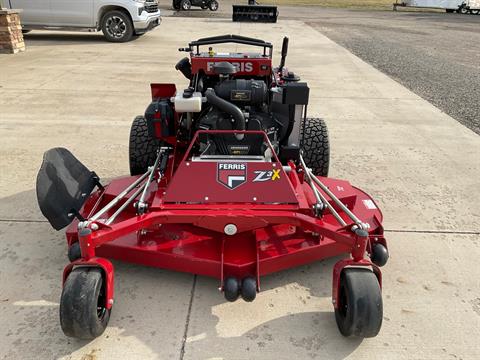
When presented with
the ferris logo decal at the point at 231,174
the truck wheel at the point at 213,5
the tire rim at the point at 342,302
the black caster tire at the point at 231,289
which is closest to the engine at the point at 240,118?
the ferris logo decal at the point at 231,174

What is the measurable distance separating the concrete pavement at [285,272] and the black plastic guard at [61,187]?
1.22 ft

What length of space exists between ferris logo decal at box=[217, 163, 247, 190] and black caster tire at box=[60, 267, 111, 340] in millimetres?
913

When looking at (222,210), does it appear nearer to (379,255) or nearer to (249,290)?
(249,290)

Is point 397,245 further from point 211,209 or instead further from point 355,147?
point 355,147

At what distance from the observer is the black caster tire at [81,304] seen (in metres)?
2.26

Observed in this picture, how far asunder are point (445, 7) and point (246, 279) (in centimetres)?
3083

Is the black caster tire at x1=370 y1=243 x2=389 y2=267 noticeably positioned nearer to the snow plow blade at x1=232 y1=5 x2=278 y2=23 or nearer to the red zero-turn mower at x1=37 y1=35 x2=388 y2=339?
the red zero-turn mower at x1=37 y1=35 x2=388 y2=339

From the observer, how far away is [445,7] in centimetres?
2853

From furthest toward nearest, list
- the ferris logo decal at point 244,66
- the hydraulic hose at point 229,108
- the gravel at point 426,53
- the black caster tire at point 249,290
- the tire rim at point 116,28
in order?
the tire rim at point 116,28
the gravel at point 426,53
the ferris logo decal at point 244,66
the hydraulic hose at point 229,108
the black caster tire at point 249,290

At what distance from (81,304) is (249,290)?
850 millimetres

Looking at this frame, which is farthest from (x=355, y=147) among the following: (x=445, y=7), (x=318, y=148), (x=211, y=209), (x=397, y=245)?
(x=445, y=7)

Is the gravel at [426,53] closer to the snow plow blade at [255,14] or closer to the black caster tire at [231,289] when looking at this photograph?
the snow plow blade at [255,14]

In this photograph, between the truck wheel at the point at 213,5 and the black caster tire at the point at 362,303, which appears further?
the truck wheel at the point at 213,5

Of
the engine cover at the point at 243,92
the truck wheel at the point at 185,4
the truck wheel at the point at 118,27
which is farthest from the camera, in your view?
the truck wheel at the point at 185,4
